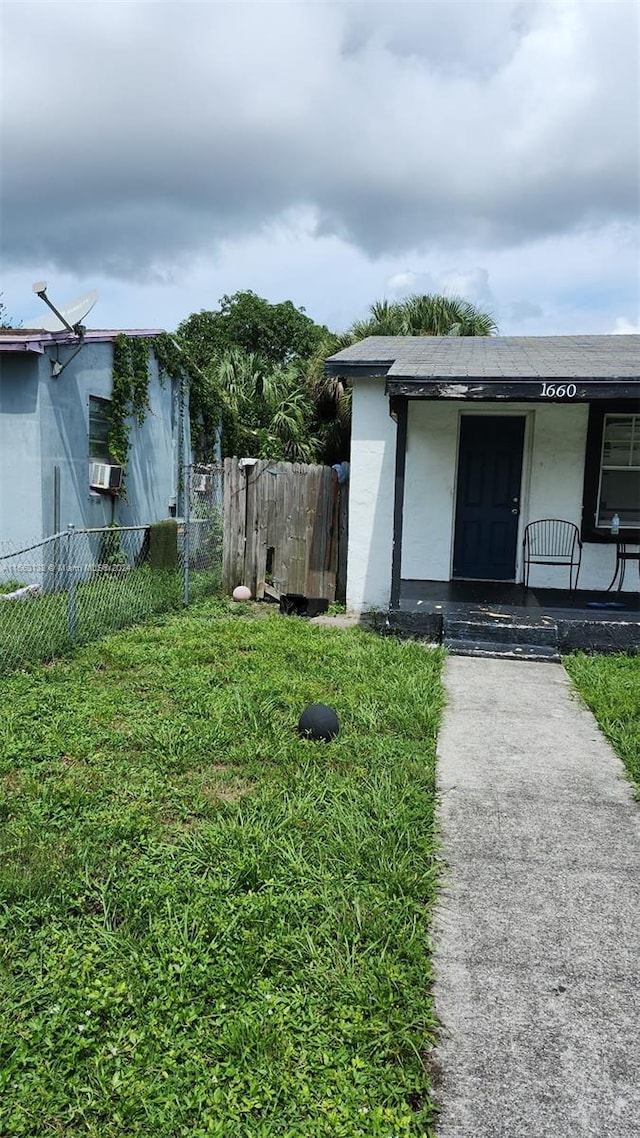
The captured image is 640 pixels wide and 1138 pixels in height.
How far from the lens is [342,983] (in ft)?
8.34

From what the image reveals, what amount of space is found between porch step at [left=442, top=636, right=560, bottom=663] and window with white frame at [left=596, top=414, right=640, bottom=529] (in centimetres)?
254

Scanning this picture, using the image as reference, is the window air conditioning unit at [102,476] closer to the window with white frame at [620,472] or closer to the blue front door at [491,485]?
the blue front door at [491,485]

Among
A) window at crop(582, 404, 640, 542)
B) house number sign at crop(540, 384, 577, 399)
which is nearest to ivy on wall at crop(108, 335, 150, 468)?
house number sign at crop(540, 384, 577, 399)

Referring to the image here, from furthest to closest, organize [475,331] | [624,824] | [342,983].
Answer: [475,331] → [624,824] → [342,983]

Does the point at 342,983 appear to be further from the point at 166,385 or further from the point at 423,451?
the point at 166,385

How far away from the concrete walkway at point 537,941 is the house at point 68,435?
22.3ft

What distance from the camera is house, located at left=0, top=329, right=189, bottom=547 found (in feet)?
31.4

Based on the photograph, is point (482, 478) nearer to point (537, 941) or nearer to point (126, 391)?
point (126, 391)

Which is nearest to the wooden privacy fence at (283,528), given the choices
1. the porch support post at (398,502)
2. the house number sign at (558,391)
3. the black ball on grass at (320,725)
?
the porch support post at (398,502)

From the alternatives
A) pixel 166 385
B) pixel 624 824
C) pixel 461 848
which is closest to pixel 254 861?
pixel 461 848

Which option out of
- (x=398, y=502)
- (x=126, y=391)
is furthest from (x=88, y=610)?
(x=126, y=391)

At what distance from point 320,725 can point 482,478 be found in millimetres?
5531

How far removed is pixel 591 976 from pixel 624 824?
4.34 ft

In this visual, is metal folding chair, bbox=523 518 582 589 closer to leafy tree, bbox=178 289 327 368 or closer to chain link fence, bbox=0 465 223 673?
chain link fence, bbox=0 465 223 673
